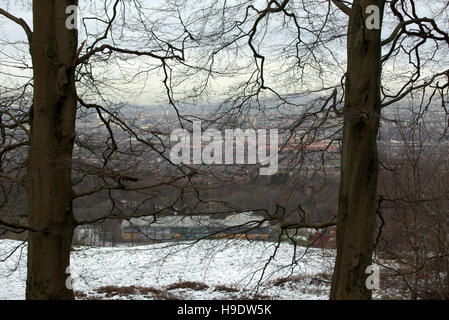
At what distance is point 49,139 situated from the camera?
4.38 metres

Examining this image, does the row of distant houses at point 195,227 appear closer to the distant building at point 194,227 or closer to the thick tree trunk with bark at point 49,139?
the distant building at point 194,227

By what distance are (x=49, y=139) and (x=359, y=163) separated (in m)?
3.01

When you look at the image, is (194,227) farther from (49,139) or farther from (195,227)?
(49,139)

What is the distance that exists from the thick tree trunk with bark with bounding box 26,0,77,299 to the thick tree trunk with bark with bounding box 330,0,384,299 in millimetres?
2703

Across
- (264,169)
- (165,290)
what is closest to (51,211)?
(264,169)

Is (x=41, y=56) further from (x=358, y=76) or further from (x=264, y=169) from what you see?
(x=358, y=76)

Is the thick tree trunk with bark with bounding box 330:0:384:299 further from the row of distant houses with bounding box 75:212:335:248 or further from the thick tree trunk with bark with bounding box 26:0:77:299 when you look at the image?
the thick tree trunk with bark with bounding box 26:0:77:299

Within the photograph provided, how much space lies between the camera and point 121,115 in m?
5.25

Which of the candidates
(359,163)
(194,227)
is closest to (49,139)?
(194,227)

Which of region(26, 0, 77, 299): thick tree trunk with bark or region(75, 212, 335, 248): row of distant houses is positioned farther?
region(75, 212, 335, 248): row of distant houses

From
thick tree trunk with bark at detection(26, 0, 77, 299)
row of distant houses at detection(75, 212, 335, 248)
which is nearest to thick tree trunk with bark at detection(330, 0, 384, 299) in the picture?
row of distant houses at detection(75, 212, 335, 248)

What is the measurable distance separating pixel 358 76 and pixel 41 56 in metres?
3.05

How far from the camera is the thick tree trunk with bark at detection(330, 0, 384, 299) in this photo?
4.27 meters

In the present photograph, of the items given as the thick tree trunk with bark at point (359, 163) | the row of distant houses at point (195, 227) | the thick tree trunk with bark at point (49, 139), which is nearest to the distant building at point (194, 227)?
the row of distant houses at point (195, 227)
